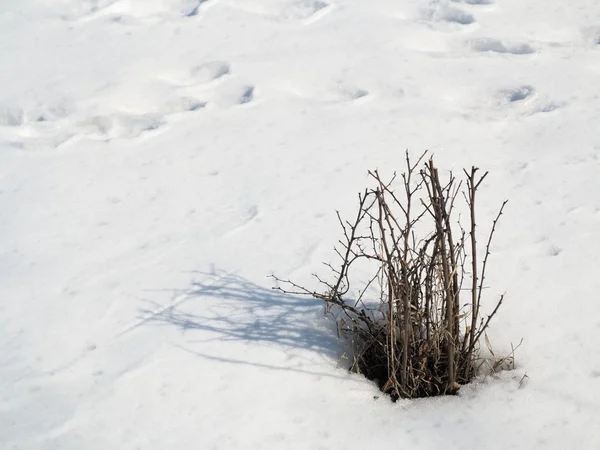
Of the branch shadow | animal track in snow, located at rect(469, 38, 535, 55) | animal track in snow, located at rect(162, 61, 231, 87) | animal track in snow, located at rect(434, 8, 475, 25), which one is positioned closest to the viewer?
the branch shadow

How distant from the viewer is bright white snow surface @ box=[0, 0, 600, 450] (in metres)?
2.25

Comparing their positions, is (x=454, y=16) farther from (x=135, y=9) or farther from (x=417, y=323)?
(x=417, y=323)

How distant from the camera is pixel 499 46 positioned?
463 centimetres

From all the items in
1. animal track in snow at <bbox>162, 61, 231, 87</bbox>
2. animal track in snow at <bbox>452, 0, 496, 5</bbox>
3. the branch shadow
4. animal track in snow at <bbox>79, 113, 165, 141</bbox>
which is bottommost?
the branch shadow

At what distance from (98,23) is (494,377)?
3961 mm

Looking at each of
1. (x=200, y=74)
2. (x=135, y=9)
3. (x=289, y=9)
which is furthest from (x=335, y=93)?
(x=135, y=9)

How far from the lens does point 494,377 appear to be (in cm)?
237

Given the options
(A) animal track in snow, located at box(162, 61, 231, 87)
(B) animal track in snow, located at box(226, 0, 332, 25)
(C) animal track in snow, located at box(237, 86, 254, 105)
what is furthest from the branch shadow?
(B) animal track in snow, located at box(226, 0, 332, 25)

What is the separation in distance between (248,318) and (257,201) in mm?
866

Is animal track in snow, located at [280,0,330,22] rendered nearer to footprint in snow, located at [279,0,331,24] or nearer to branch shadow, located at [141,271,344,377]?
footprint in snow, located at [279,0,331,24]

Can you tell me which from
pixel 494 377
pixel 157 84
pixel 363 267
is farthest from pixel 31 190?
pixel 494 377

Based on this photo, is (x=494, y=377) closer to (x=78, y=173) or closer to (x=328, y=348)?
(x=328, y=348)

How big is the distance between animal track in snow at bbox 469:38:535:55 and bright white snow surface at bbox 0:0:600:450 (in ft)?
0.07

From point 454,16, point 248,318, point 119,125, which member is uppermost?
point 454,16
